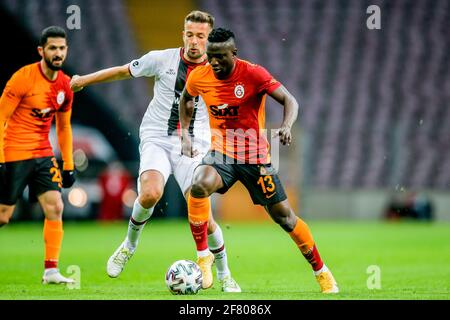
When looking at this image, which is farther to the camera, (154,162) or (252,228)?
(252,228)

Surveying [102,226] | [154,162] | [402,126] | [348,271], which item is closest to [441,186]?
[402,126]

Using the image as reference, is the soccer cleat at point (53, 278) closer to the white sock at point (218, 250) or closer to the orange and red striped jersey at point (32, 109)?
the orange and red striped jersey at point (32, 109)

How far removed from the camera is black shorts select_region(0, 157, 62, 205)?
862 centimetres

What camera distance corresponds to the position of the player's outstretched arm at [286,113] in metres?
7.00

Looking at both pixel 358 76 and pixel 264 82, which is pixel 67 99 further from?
pixel 358 76

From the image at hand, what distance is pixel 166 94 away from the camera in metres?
8.60

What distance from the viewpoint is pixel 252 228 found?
62.1 feet

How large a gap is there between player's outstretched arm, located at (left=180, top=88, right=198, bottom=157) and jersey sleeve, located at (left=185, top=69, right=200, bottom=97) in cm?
6

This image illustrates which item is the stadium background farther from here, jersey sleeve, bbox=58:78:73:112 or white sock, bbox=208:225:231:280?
white sock, bbox=208:225:231:280

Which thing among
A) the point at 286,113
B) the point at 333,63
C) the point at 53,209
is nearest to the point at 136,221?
the point at 53,209

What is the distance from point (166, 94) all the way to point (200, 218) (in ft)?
4.61

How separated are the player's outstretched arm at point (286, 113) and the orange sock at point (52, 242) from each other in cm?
259

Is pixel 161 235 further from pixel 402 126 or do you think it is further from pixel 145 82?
pixel 145 82
